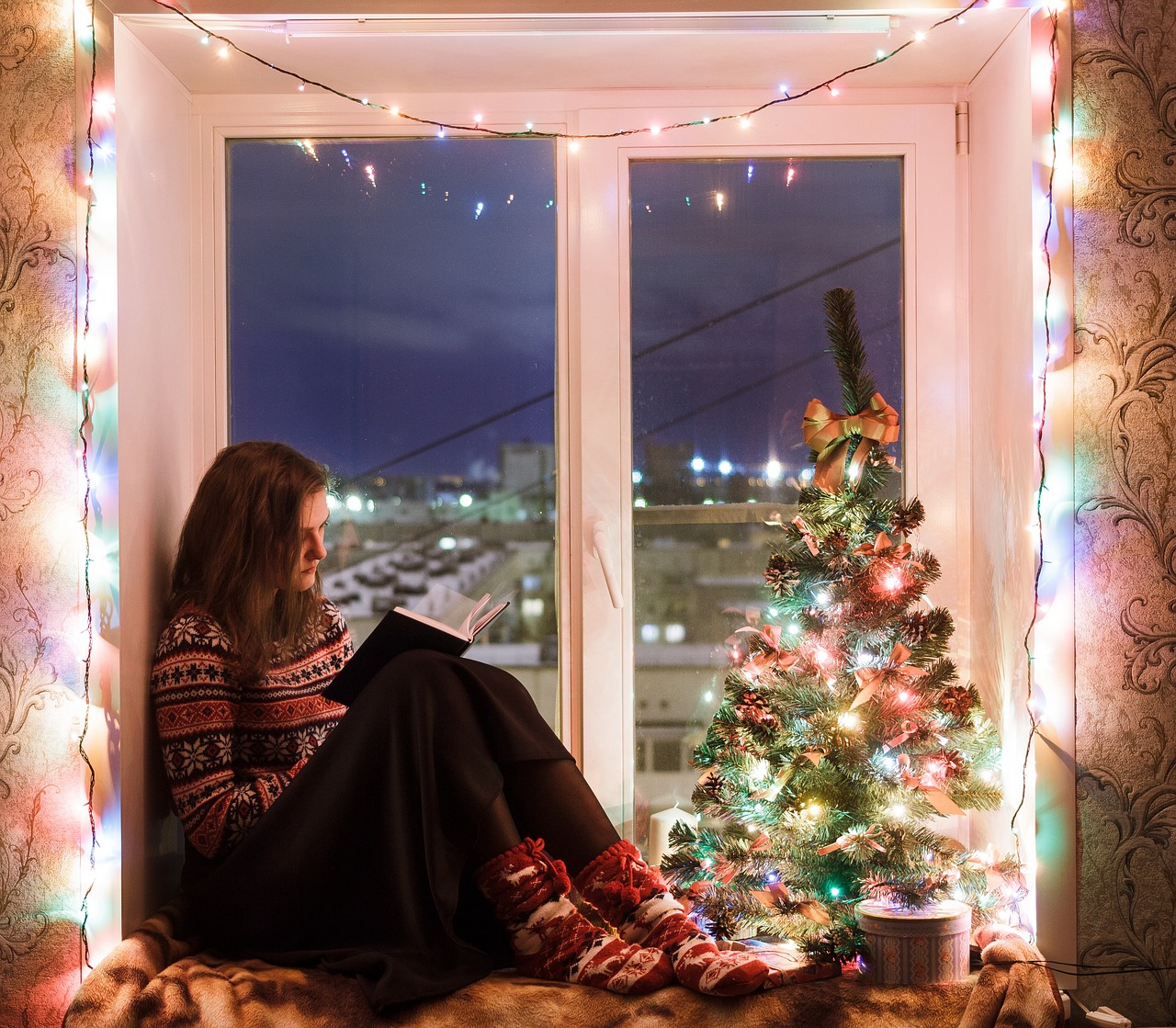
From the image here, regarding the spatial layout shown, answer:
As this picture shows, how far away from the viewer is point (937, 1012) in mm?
1530

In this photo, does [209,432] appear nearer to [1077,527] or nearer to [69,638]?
[69,638]

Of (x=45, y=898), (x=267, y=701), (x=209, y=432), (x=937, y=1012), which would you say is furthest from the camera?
(x=209, y=432)

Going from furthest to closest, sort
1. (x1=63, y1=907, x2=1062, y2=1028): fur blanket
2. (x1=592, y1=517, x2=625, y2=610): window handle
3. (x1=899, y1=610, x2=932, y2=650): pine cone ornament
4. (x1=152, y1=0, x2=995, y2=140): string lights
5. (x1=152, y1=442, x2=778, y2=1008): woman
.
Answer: (x1=592, y1=517, x2=625, y2=610): window handle → (x1=152, y1=0, x2=995, y2=140): string lights → (x1=899, y1=610, x2=932, y2=650): pine cone ornament → (x1=152, y1=442, x2=778, y2=1008): woman → (x1=63, y1=907, x2=1062, y2=1028): fur blanket

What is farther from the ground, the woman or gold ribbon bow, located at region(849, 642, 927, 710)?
gold ribbon bow, located at region(849, 642, 927, 710)

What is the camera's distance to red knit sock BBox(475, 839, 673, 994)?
62.2 inches

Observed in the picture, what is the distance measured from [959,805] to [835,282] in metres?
1.09

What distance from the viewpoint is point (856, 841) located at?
1632 mm

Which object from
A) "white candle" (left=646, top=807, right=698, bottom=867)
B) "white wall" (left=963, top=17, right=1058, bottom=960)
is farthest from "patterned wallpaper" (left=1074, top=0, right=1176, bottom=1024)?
"white candle" (left=646, top=807, right=698, bottom=867)

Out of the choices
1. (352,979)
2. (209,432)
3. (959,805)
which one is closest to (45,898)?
(352,979)

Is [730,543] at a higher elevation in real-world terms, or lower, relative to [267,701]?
higher

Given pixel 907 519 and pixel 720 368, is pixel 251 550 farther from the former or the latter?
pixel 907 519

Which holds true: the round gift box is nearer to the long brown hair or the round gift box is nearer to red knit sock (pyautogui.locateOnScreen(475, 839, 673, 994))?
red knit sock (pyautogui.locateOnScreen(475, 839, 673, 994))

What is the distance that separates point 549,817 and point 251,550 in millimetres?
702

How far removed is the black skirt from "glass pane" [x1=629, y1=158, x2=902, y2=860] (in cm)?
61
